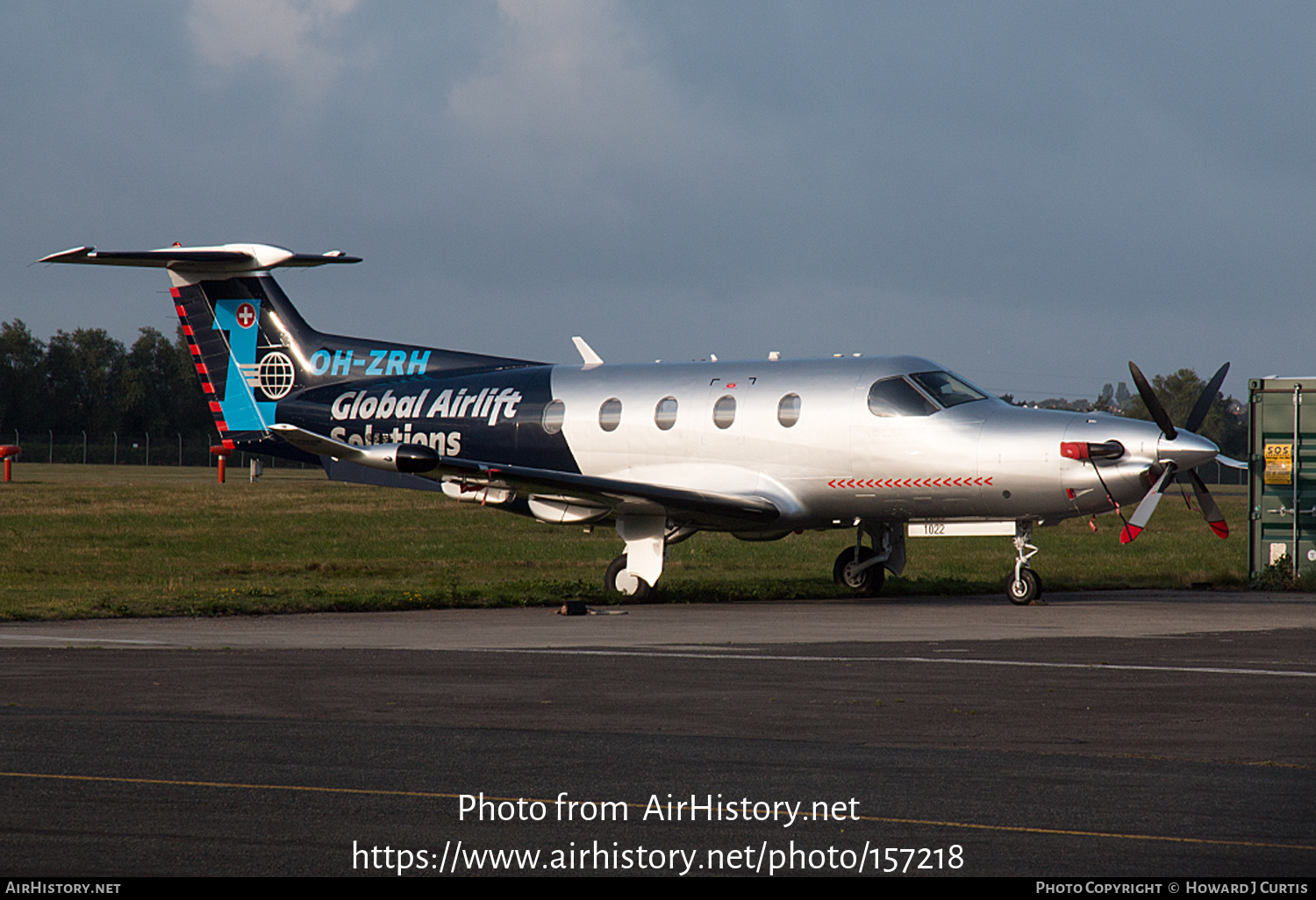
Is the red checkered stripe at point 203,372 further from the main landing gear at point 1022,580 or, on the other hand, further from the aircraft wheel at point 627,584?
the main landing gear at point 1022,580

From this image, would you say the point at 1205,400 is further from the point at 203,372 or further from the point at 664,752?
the point at 203,372

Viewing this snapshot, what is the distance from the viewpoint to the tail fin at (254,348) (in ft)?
86.0

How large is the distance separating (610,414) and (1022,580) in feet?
22.2

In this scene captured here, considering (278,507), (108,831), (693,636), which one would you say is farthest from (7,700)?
(278,507)

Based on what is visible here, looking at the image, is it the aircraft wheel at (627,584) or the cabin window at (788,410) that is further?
the aircraft wheel at (627,584)

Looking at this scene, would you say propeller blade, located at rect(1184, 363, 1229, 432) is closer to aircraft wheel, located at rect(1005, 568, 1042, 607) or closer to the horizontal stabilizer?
aircraft wheel, located at rect(1005, 568, 1042, 607)

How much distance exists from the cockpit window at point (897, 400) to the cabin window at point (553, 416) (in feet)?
16.9

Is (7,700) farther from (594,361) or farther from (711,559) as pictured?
(711,559)

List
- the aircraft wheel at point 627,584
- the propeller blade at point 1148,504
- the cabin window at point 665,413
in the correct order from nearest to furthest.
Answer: the propeller blade at point 1148,504, the aircraft wheel at point 627,584, the cabin window at point 665,413

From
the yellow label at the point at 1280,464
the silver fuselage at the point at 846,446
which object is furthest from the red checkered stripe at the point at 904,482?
the yellow label at the point at 1280,464

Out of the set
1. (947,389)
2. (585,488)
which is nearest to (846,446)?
(947,389)

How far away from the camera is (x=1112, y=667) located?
12.6m

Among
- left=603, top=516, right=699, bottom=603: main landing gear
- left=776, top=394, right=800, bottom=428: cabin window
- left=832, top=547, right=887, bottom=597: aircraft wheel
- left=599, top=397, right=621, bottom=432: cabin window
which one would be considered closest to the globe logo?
left=599, top=397, right=621, bottom=432: cabin window

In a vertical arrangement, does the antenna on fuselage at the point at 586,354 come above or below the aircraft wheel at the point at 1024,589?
above
